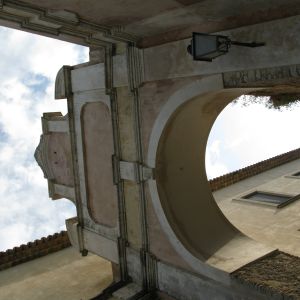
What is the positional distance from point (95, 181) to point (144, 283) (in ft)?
6.99

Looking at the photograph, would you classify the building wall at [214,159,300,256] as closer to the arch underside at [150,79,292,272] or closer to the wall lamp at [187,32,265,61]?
the arch underside at [150,79,292,272]

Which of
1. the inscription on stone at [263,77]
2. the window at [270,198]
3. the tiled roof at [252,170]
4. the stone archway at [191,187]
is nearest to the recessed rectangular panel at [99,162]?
the stone archway at [191,187]

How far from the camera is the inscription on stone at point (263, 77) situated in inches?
182

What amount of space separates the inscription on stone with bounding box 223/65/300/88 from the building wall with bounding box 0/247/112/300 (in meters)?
5.24

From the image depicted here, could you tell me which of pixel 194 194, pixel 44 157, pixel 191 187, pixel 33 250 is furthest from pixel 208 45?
pixel 33 250

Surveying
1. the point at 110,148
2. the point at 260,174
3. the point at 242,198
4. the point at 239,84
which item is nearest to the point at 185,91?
the point at 239,84

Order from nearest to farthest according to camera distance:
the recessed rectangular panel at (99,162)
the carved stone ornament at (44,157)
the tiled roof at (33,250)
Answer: the recessed rectangular panel at (99,162) < the carved stone ornament at (44,157) < the tiled roof at (33,250)

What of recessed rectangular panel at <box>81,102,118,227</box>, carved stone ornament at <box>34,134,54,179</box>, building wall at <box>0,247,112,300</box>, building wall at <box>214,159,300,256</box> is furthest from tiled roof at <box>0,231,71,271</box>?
building wall at <box>214,159,300,256</box>

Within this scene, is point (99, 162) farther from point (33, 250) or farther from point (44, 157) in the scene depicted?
point (33, 250)

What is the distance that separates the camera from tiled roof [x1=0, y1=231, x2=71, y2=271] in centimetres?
1005

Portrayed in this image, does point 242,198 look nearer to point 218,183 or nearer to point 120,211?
point 218,183

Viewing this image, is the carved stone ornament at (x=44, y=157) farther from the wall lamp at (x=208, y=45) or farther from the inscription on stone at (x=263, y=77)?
the wall lamp at (x=208, y=45)

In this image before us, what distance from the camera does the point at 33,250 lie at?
1048 cm

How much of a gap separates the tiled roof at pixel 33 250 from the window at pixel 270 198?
250 inches
